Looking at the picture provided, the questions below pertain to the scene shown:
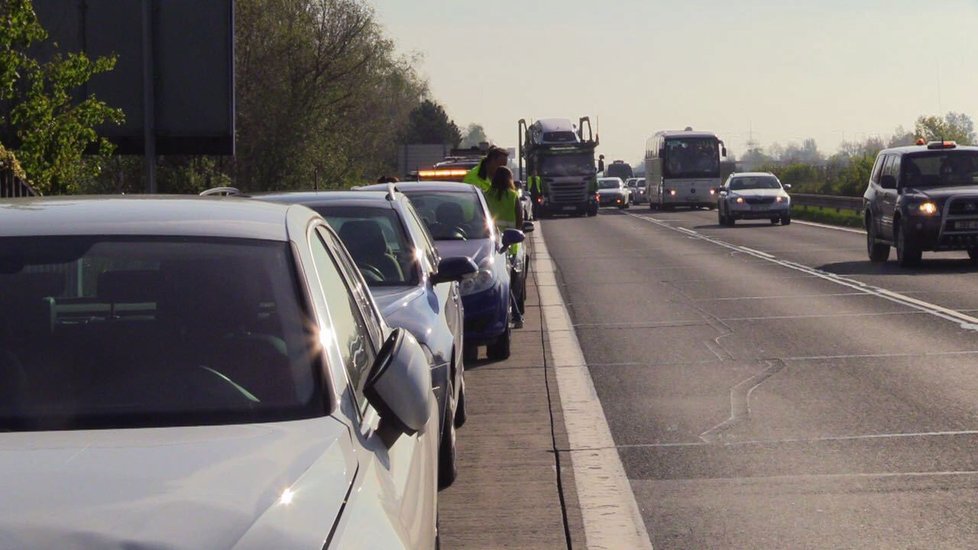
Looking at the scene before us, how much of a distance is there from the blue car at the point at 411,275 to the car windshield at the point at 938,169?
15101mm

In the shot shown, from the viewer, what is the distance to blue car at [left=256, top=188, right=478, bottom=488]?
24.2 ft

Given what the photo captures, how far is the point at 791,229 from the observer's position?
134 ft

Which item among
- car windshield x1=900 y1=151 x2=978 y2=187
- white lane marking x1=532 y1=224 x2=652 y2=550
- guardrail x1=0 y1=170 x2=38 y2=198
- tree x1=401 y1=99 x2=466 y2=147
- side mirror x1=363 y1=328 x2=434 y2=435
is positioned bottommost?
white lane marking x1=532 y1=224 x2=652 y2=550

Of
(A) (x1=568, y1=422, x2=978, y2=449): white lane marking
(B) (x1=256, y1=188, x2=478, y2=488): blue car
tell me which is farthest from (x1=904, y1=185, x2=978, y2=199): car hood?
(B) (x1=256, y1=188, x2=478, y2=488): blue car

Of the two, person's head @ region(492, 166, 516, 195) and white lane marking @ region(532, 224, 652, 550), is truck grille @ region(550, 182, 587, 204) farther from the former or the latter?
white lane marking @ region(532, 224, 652, 550)

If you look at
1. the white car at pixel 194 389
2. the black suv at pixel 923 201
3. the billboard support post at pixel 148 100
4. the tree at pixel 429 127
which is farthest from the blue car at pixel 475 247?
the tree at pixel 429 127

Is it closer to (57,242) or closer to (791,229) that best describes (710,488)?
(57,242)

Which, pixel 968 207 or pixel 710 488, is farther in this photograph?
pixel 968 207

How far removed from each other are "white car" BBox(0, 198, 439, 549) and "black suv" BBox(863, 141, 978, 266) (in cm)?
1884

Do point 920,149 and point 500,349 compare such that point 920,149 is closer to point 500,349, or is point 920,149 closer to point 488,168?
point 488,168

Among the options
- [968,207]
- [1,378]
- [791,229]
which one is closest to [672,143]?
[791,229]

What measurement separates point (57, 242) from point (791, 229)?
38149 mm

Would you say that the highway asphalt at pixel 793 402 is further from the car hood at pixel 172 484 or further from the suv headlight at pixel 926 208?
the car hood at pixel 172 484

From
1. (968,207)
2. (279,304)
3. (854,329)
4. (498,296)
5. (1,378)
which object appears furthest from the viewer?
(968,207)
